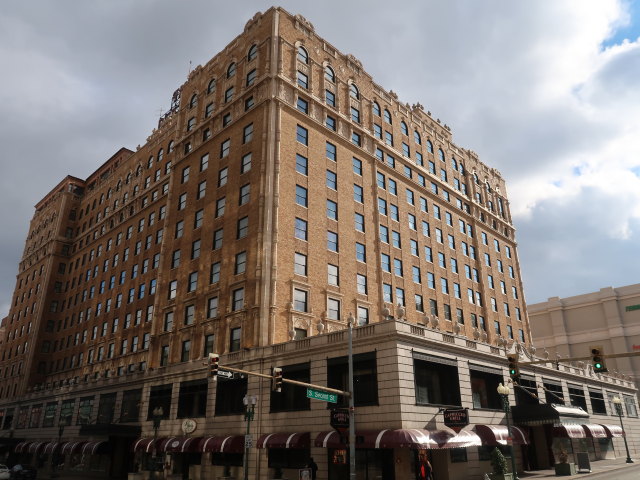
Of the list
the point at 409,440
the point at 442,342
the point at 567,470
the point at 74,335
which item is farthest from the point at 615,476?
the point at 74,335

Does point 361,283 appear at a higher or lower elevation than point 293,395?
higher

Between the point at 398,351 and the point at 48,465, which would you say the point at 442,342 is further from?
the point at 48,465

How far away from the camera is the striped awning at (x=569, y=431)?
1519 inches

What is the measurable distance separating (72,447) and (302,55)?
45.5 metres

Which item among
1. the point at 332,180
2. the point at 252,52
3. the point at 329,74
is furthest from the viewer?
the point at 329,74

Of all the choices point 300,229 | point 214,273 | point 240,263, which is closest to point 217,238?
point 214,273

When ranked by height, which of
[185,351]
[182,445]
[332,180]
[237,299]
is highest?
[332,180]

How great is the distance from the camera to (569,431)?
38.7 meters

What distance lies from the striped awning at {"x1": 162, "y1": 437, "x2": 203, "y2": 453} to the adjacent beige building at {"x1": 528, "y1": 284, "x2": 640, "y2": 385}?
68.0 meters

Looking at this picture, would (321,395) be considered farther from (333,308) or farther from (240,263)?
(240,263)

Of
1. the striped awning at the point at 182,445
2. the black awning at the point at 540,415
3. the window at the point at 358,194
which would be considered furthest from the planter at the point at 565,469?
the window at the point at 358,194

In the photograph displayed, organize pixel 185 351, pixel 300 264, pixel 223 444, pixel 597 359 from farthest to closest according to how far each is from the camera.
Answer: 1. pixel 185 351
2. pixel 300 264
3. pixel 223 444
4. pixel 597 359

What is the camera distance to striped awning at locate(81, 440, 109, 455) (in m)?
48.1

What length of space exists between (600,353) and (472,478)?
13.4 metres
